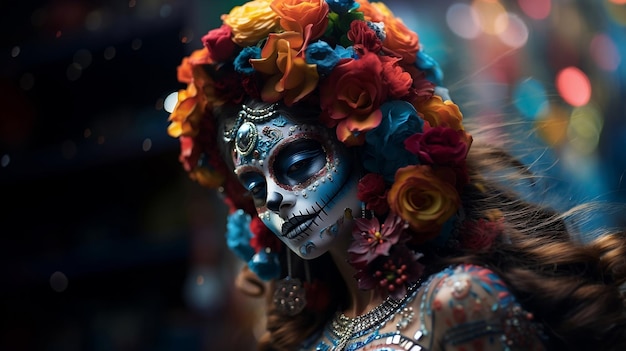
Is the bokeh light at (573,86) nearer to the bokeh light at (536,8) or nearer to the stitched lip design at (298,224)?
the bokeh light at (536,8)

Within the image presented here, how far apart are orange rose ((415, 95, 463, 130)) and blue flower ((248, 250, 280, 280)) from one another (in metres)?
0.40

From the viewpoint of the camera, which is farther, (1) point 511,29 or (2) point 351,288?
(1) point 511,29

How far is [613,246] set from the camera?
122 cm

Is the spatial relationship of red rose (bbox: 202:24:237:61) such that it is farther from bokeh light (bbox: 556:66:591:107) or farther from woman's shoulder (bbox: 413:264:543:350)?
bokeh light (bbox: 556:66:591:107)

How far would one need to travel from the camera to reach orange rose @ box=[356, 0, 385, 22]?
4.46 ft

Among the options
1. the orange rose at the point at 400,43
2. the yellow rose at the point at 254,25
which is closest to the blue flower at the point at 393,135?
the orange rose at the point at 400,43

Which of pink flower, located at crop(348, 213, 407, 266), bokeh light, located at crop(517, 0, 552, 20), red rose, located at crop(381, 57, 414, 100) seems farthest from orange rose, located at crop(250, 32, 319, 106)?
bokeh light, located at crop(517, 0, 552, 20)

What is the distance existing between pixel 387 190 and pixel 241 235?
0.39m

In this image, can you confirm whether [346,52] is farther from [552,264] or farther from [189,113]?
[552,264]

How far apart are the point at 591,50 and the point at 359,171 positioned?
93 cm

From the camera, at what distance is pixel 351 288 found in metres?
Result: 1.39

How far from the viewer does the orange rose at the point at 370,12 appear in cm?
136

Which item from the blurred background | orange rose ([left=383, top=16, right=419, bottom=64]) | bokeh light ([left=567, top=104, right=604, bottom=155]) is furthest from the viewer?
the blurred background

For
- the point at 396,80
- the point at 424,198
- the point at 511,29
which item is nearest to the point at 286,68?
the point at 396,80
